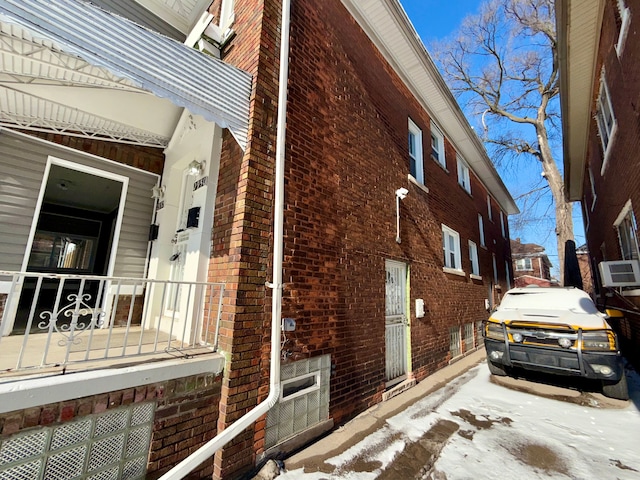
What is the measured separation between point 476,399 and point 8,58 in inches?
307

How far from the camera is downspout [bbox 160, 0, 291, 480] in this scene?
249 centimetres

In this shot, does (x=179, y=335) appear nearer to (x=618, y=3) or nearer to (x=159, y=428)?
(x=159, y=428)

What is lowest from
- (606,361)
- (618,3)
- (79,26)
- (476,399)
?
(476,399)

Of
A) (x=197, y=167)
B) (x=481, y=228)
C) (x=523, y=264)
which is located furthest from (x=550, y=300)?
(x=523, y=264)

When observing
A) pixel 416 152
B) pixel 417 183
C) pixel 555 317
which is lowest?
pixel 555 317

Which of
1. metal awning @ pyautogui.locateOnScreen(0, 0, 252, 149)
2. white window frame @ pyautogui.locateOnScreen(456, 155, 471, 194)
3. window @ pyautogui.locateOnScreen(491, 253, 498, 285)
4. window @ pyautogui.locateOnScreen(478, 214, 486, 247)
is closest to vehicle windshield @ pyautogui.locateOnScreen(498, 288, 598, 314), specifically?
white window frame @ pyautogui.locateOnScreen(456, 155, 471, 194)

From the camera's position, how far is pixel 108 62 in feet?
7.66

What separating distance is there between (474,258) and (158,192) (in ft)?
35.0

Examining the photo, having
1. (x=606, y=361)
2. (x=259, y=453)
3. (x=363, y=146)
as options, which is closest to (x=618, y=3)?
(x=363, y=146)

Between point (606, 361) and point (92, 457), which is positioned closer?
point (92, 457)

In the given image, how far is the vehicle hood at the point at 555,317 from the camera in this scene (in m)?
4.79

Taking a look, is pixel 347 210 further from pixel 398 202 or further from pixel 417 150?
pixel 417 150

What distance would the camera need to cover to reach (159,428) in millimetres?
2508

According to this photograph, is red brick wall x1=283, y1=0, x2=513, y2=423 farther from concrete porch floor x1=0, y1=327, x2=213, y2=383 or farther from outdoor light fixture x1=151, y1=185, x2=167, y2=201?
outdoor light fixture x1=151, y1=185, x2=167, y2=201
